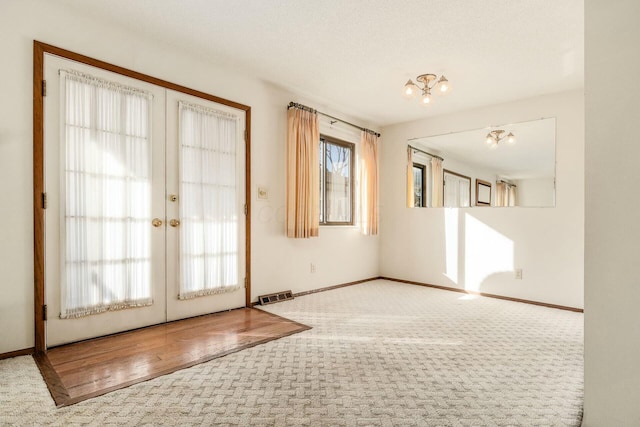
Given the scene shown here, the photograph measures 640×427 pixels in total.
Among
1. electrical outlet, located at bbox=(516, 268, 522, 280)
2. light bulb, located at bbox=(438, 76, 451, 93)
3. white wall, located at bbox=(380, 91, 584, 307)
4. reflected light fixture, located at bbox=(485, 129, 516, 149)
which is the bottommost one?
electrical outlet, located at bbox=(516, 268, 522, 280)

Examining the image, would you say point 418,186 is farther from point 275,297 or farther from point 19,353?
point 19,353

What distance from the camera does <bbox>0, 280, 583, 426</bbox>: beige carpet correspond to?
1755mm

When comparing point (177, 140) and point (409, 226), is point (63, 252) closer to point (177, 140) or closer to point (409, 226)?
point (177, 140)

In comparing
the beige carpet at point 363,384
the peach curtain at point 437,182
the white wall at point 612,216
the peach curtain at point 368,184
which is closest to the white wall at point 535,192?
the peach curtain at point 437,182

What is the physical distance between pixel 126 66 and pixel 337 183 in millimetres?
3104

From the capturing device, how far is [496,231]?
4656mm

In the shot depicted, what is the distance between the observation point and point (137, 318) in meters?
3.08

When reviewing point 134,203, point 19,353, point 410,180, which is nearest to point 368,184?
point 410,180

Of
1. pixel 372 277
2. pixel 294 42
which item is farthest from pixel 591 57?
pixel 372 277

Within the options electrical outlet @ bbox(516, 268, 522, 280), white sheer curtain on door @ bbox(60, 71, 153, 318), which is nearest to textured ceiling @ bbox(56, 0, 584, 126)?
white sheer curtain on door @ bbox(60, 71, 153, 318)

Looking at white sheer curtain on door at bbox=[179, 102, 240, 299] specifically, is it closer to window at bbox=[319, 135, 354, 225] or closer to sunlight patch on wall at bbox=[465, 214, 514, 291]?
window at bbox=[319, 135, 354, 225]

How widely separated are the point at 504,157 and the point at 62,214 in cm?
512

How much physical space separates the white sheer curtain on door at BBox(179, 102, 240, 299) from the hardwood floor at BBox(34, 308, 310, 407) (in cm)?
46

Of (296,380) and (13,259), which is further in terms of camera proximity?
(13,259)
